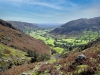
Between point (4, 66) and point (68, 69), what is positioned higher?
point (68, 69)

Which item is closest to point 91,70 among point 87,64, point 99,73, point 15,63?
point 99,73

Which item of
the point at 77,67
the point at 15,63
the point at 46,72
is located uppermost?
the point at 77,67

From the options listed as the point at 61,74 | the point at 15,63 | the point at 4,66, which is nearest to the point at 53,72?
the point at 61,74

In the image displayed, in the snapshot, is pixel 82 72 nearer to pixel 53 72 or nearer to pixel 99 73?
pixel 99 73

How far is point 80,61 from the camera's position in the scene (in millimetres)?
27250

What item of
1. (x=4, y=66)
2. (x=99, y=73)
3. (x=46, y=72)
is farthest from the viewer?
(x=4, y=66)

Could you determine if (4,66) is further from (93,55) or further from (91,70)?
(91,70)

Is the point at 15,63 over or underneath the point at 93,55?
underneath

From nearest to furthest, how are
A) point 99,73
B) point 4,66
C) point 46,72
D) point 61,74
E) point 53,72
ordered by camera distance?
point 99,73 < point 61,74 < point 53,72 < point 46,72 < point 4,66

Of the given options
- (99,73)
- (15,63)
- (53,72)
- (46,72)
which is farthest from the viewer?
(15,63)

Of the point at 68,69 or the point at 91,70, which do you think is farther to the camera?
the point at 68,69

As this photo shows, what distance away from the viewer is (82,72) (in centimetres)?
2341

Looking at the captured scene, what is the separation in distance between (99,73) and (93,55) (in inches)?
321

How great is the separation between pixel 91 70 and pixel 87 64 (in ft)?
9.28
